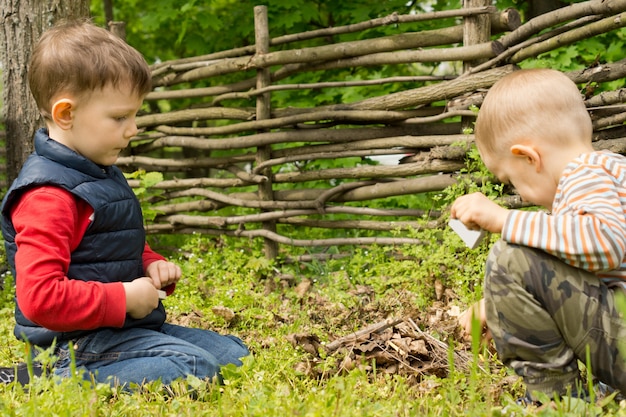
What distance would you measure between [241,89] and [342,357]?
9.85 ft

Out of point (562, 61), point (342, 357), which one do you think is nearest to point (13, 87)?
point (342, 357)

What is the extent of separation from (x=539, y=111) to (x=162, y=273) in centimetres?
147

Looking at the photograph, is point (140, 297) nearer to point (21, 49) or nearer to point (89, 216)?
point (89, 216)

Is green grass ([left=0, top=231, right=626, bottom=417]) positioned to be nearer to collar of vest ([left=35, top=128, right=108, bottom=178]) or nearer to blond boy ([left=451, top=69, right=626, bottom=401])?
blond boy ([left=451, top=69, right=626, bottom=401])

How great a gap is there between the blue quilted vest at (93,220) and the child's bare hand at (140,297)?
0.38ft

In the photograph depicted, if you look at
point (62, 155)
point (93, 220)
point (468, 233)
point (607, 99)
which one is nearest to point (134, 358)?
point (93, 220)

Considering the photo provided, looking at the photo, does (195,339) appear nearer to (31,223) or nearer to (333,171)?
(31,223)

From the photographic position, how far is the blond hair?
191cm

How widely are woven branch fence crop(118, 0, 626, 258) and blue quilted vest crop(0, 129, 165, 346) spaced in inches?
76.6

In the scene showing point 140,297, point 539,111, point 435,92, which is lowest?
point 140,297

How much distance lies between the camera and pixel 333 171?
4.50m

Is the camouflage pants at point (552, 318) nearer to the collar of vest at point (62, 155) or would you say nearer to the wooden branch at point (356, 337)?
the wooden branch at point (356, 337)

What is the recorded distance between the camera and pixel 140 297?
2.30 m

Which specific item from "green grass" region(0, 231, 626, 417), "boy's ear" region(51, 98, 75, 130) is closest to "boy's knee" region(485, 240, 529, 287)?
"green grass" region(0, 231, 626, 417)
